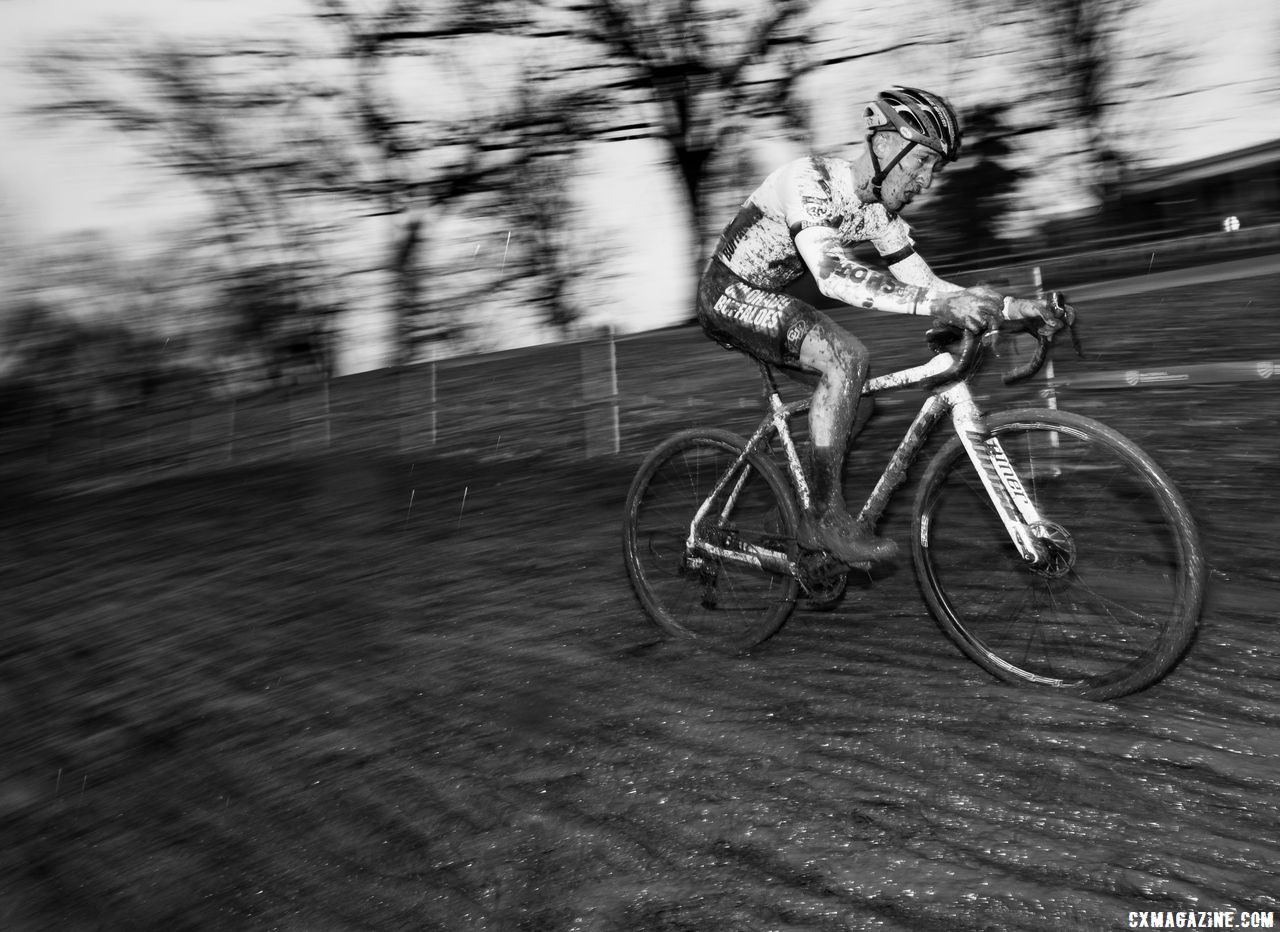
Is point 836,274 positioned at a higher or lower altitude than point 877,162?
lower

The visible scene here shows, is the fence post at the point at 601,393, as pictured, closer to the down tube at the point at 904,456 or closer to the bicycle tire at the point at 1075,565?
the bicycle tire at the point at 1075,565

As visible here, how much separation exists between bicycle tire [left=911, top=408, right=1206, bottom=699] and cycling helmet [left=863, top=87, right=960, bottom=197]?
3.06 feet

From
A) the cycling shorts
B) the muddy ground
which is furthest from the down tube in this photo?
the muddy ground

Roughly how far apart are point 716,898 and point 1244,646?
7.79ft

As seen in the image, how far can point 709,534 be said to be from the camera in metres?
4.92

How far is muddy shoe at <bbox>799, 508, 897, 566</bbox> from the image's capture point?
4.21 m

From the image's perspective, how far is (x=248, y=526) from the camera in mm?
11219

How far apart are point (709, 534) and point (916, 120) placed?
1.86m

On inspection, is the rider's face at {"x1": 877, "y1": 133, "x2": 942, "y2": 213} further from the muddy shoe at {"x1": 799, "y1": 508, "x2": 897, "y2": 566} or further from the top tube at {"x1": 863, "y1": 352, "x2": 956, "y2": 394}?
the muddy shoe at {"x1": 799, "y1": 508, "x2": 897, "y2": 566}

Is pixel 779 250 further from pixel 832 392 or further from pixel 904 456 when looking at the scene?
pixel 904 456

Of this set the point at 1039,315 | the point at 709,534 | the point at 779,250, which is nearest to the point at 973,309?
the point at 1039,315

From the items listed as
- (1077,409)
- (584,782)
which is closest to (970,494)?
(584,782)

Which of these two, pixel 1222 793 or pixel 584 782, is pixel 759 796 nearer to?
pixel 584 782

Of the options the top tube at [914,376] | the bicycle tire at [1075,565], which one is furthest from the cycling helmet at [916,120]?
the bicycle tire at [1075,565]
